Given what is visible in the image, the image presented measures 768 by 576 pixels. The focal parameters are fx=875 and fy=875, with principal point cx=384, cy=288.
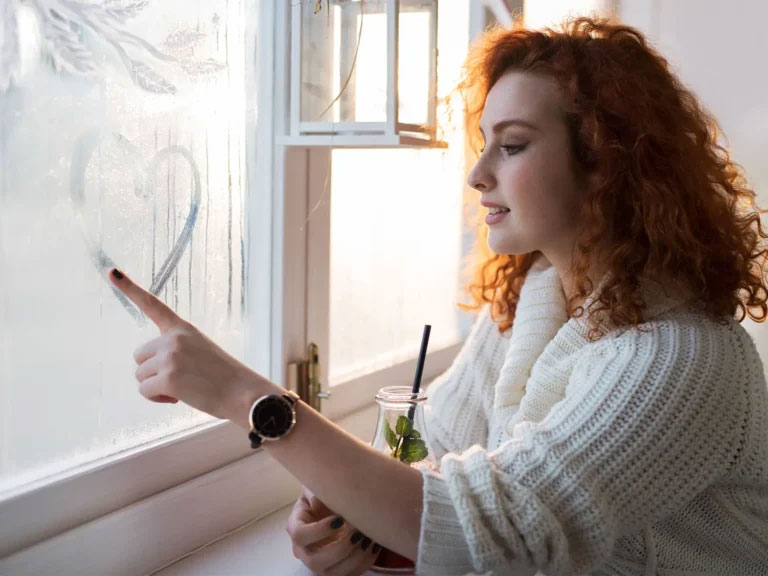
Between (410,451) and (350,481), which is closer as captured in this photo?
(350,481)

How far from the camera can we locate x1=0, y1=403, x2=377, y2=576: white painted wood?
3.19 ft

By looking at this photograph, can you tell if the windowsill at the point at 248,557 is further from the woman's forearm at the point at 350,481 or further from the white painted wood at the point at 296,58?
the white painted wood at the point at 296,58

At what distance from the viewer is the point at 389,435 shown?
114cm

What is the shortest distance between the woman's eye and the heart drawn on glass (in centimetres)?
42

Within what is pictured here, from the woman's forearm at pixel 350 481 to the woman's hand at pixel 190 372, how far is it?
1 centimetres

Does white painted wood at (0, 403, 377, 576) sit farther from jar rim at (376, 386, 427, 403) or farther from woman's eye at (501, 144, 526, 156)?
woman's eye at (501, 144, 526, 156)

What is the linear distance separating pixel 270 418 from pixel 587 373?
37cm

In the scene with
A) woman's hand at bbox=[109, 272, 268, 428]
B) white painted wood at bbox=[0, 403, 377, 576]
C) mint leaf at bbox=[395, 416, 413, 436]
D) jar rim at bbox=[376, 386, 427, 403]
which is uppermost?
woman's hand at bbox=[109, 272, 268, 428]

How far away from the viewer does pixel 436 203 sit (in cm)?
191

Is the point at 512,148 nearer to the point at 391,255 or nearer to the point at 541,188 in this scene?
the point at 541,188

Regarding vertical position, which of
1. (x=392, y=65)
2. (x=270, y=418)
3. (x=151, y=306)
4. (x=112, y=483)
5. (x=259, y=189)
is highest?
(x=392, y=65)

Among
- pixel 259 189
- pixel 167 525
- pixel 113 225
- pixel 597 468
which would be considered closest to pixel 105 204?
pixel 113 225

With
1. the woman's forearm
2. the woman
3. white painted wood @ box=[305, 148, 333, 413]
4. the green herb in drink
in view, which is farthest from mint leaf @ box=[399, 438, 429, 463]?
white painted wood @ box=[305, 148, 333, 413]

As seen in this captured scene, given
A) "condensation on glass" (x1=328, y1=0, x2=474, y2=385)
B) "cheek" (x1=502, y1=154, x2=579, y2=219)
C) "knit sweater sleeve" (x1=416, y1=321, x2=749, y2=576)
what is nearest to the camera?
"knit sweater sleeve" (x1=416, y1=321, x2=749, y2=576)
